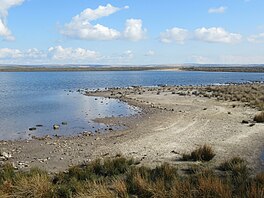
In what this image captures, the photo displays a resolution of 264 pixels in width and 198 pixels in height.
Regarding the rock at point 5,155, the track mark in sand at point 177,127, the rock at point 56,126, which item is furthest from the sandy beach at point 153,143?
the rock at point 56,126

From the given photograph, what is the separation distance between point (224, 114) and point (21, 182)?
69.4ft

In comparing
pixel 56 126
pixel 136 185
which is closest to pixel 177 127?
pixel 56 126

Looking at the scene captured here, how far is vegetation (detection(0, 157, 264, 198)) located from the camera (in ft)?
30.5

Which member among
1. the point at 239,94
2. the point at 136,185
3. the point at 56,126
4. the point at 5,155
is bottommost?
the point at 56,126

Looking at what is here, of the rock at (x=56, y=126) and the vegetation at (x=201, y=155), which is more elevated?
the vegetation at (x=201, y=155)

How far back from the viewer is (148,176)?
37.9 feet

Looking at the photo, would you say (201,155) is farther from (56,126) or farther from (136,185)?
(56,126)

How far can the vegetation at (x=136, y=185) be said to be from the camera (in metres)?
9.28

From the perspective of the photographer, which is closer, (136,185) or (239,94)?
(136,185)

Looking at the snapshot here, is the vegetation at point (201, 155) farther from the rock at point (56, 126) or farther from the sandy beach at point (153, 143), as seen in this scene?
the rock at point (56, 126)

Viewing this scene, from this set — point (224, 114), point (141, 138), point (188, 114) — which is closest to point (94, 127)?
point (141, 138)

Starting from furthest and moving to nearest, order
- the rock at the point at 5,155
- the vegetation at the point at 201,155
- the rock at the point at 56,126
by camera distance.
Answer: the rock at the point at 56,126
the rock at the point at 5,155
the vegetation at the point at 201,155

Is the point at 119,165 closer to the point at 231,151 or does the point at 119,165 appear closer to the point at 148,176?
the point at 148,176

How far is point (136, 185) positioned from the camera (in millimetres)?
10352
